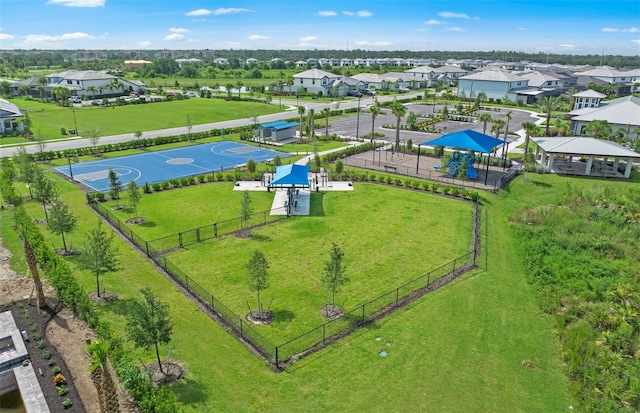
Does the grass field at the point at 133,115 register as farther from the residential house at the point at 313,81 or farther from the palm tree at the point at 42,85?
the residential house at the point at 313,81

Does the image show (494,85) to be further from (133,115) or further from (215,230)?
(215,230)

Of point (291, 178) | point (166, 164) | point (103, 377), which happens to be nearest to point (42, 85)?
point (166, 164)

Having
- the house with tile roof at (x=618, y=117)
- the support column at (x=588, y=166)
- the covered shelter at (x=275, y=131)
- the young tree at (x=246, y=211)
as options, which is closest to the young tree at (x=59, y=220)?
the young tree at (x=246, y=211)

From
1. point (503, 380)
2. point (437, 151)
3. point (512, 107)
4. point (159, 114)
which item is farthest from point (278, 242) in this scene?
point (512, 107)

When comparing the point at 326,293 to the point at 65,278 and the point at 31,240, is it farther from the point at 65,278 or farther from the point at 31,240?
the point at 31,240

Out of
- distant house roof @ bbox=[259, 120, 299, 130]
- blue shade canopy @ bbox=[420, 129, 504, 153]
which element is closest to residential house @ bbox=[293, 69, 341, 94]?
distant house roof @ bbox=[259, 120, 299, 130]

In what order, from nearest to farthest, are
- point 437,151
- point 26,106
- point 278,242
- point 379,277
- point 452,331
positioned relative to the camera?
point 452,331
point 379,277
point 278,242
point 437,151
point 26,106
